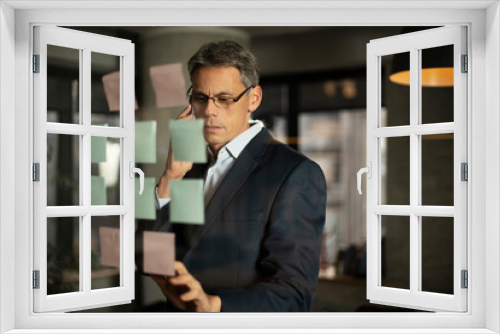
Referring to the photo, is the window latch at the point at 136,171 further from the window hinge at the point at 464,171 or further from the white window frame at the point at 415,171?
the window hinge at the point at 464,171

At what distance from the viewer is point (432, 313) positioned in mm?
2443

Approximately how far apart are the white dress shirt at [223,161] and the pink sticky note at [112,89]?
1.78ft

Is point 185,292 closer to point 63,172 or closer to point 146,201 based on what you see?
point 146,201

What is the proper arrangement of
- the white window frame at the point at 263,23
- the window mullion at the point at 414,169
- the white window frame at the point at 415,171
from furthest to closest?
the window mullion at the point at 414,169 < the white window frame at the point at 415,171 < the white window frame at the point at 263,23

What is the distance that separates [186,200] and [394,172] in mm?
1125

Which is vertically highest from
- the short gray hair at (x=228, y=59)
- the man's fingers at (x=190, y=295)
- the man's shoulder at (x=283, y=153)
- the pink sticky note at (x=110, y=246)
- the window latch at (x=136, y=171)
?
the short gray hair at (x=228, y=59)

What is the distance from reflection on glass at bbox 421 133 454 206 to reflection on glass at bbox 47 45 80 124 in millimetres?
1850

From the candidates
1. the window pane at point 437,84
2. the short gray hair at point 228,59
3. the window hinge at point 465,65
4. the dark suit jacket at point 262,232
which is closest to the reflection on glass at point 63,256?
the dark suit jacket at point 262,232

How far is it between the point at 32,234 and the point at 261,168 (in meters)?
1.19

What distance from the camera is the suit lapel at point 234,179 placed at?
8.90 ft

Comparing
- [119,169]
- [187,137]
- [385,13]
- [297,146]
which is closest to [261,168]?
[297,146]

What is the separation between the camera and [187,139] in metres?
2.74

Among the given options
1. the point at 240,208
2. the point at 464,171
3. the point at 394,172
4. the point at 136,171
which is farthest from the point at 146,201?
the point at 464,171

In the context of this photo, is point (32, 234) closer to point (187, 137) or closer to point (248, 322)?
point (187, 137)
